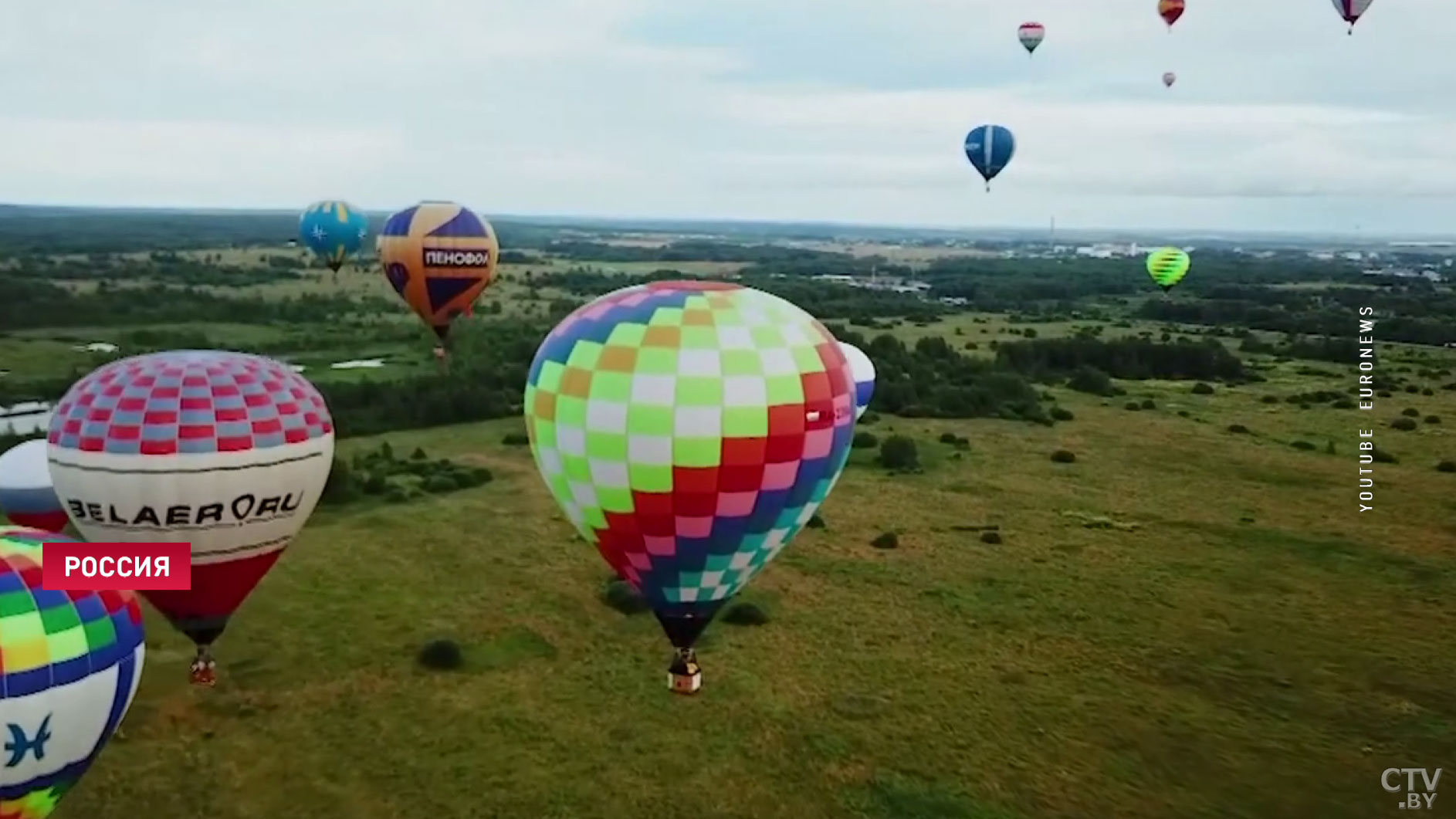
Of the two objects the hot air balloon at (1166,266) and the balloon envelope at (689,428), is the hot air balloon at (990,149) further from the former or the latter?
the hot air balloon at (1166,266)

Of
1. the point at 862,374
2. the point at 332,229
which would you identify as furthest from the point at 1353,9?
the point at 332,229

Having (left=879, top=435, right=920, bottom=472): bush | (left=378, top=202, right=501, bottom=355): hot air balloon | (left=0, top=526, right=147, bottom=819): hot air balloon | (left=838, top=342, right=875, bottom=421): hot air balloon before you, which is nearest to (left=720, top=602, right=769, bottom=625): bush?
(left=838, top=342, right=875, bottom=421): hot air balloon

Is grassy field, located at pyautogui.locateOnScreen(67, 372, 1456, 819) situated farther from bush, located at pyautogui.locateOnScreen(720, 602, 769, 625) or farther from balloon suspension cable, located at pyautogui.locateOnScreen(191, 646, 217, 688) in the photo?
balloon suspension cable, located at pyautogui.locateOnScreen(191, 646, 217, 688)

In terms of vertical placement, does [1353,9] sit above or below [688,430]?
above

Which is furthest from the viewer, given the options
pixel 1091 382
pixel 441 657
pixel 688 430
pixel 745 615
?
pixel 1091 382

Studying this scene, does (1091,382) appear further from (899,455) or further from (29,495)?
(29,495)

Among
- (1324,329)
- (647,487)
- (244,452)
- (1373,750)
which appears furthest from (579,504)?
(1324,329)

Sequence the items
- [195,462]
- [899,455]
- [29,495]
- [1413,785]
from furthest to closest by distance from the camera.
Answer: [899,455]
[29,495]
[1413,785]
[195,462]

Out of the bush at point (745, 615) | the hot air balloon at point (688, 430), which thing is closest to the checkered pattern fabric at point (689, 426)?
the hot air balloon at point (688, 430)
